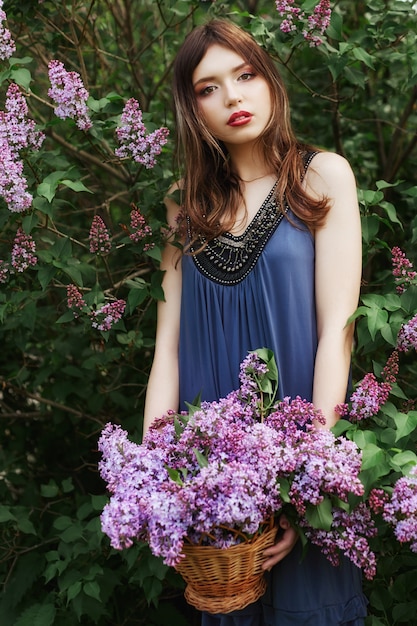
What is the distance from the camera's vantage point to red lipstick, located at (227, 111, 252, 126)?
192 cm

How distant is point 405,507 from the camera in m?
1.49

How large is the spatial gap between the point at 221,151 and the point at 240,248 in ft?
0.89

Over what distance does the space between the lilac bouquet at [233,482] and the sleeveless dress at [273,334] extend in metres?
0.18

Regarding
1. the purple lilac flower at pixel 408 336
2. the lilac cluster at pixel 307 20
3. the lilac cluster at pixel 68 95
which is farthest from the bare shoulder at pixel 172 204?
the purple lilac flower at pixel 408 336

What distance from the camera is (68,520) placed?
243 centimetres

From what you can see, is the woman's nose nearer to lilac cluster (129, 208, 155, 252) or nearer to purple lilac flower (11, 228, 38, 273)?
lilac cluster (129, 208, 155, 252)

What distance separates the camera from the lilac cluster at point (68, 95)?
79.4 inches

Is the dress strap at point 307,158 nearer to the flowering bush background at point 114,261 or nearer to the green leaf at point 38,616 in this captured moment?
the flowering bush background at point 114,261

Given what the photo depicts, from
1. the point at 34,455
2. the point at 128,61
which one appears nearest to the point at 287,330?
the point at 128,61

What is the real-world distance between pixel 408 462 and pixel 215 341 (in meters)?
0.58

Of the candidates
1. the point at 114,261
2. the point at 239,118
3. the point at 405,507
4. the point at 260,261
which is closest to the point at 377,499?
the point at 405,507

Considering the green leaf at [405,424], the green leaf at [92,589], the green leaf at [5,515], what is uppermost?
the green leaf at [405,424]

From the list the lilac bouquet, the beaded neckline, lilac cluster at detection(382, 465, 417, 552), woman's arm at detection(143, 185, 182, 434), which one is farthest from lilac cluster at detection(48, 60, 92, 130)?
lilac cluster at detection(382, 465, 417, 552)

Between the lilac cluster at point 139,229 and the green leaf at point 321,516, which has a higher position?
the lilac cluster at point 139,229
